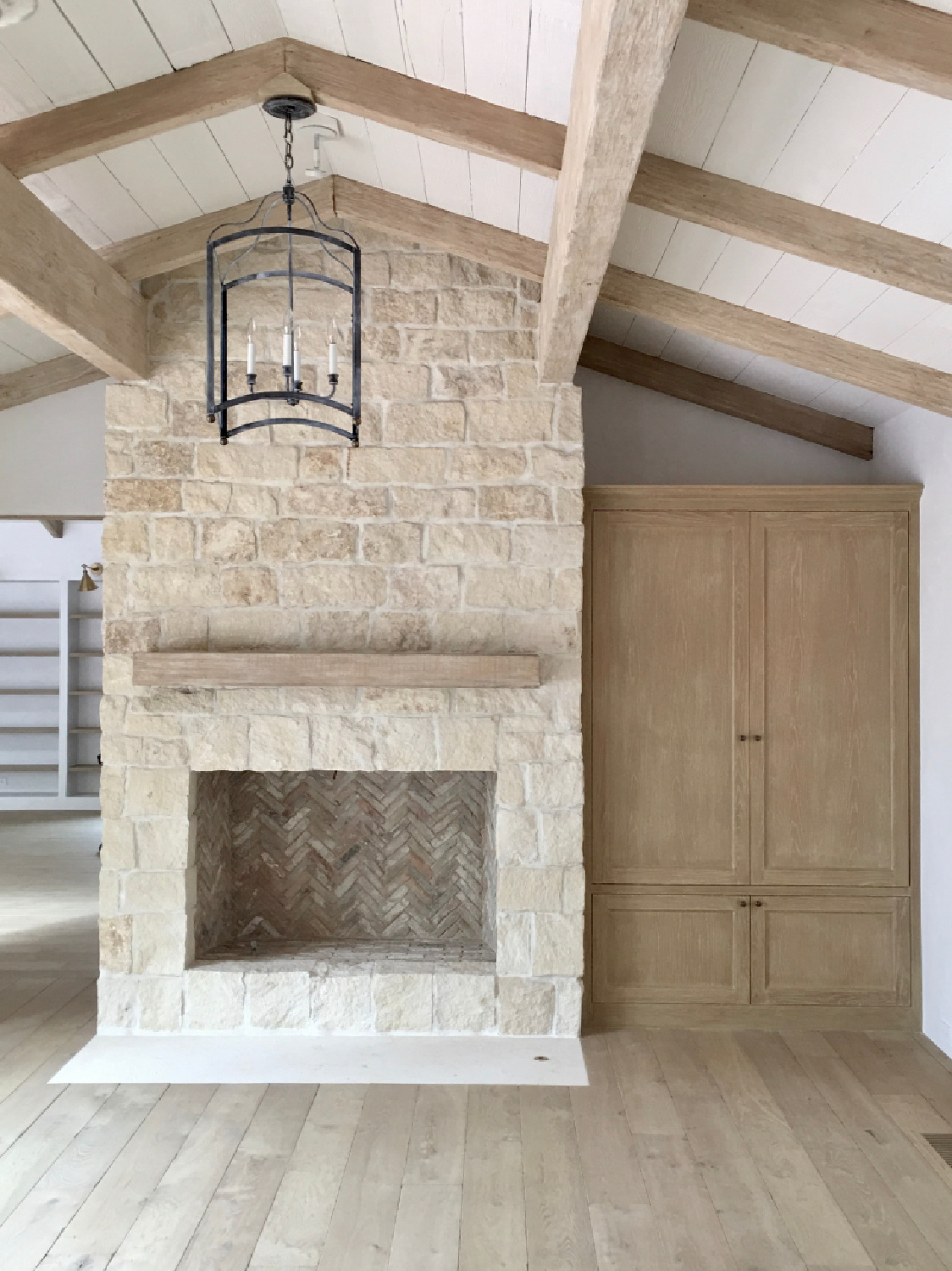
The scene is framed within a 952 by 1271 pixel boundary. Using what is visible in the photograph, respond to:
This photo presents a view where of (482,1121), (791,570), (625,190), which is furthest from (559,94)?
(482,1121)

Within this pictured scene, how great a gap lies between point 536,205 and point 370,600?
1658mm

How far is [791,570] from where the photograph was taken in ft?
15.9

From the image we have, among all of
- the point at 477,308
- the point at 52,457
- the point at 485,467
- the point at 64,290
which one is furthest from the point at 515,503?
the point at 52,457

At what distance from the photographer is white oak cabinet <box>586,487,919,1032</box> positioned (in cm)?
479

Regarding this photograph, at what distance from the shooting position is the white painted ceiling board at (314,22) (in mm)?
3123

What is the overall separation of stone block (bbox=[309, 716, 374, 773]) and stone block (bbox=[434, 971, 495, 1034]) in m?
0.94

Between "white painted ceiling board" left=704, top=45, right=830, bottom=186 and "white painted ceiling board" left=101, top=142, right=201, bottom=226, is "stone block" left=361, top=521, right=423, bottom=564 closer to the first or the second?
"white painted ceiling board" left=101, top=142, right=201, bottom=226

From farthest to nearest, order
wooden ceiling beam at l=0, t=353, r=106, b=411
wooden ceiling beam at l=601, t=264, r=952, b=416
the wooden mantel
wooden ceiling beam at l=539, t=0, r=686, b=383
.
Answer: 1. wooden ceiling beam at l=0, t=353, r=106, b=411
2. the wooden mantel
3. wooden ceiling beam at l=601, t=264, r=952, b=416
4. wooden ceiling beam at l=539, t=0, r=686, b=383

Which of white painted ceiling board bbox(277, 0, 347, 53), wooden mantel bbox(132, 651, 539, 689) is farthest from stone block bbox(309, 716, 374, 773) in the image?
white painted ceiling board bbox(277, 0, 347, 53)

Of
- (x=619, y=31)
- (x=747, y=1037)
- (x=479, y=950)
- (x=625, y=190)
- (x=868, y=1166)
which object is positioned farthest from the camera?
(x=479, y=950)

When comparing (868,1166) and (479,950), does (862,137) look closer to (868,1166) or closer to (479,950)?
(868,1166)

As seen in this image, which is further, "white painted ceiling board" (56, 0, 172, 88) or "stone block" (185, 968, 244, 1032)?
"stone block" (185, 968, 244, 1032)

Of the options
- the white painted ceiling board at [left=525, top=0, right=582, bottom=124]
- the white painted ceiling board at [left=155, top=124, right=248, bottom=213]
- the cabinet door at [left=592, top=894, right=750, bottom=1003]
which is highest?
the white painted ceiling board at [left=155, top=124, right=248, bottom=213]

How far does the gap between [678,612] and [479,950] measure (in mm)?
1721
